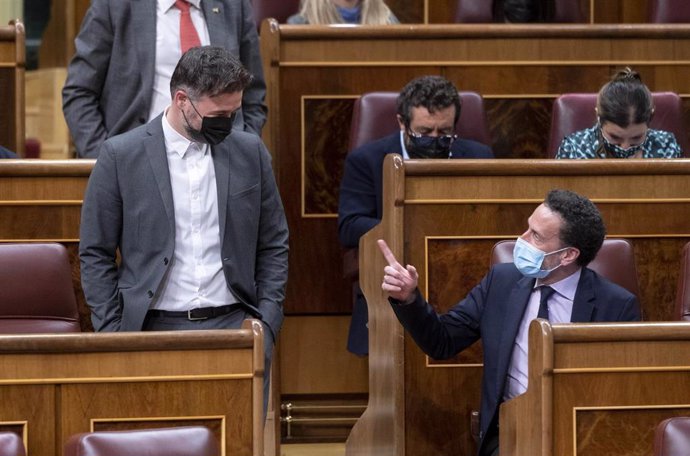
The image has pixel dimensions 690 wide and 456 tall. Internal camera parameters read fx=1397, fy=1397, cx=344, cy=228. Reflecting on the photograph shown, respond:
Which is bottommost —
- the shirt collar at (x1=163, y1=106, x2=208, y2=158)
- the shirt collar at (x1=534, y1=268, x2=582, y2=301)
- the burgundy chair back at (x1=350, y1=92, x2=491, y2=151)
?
the shirt collar at (x1=534, y1=268, x2=582, y2=301)

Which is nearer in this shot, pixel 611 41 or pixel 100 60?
pixel 100 60

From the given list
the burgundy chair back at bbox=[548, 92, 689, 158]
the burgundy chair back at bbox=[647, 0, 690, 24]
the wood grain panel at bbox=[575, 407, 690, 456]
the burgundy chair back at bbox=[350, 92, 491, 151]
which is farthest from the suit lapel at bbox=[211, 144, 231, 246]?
the burgundy chair back at bbox=[647, 0, 690, 24]

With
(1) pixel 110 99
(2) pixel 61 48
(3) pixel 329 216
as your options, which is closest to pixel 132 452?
(1) pixel 110 99

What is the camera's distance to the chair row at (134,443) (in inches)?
41.5

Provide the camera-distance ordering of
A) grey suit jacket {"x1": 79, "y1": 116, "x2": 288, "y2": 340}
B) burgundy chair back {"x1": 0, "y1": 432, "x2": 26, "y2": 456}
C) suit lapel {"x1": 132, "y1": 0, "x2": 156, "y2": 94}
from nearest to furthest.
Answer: burgundy chair back {"x1": 0, "y1": 432, "x2": 26, "y2": 456}, grey suit jacket {"x1": 79, "y1": 116, "x2": 288, "y2": 340}, suit lapel {"x1": 132, "y1": 0, "x2": 156, "y2": 94}

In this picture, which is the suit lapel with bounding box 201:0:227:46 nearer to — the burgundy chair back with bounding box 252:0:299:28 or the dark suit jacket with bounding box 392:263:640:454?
the dark suit jacket with bounding box 392:263:640:454

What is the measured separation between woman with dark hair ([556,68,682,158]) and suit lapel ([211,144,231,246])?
540 mm

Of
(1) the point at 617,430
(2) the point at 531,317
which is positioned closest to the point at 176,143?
(2) the point at 531,317

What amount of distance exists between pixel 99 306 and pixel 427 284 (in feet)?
1.21

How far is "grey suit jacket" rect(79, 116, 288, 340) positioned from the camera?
1291mm

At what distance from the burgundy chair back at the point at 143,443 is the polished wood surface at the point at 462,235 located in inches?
16.7

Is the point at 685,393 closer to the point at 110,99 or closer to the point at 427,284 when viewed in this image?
the point at 427,284

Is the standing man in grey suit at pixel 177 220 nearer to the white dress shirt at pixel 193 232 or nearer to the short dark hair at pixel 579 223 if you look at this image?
the white dress shirt at pixel 193 232

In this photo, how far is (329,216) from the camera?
1.88m
